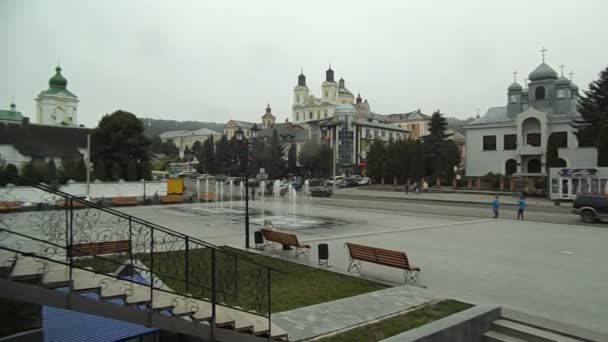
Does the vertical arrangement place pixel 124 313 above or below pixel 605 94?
below

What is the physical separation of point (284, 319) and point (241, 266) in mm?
4079

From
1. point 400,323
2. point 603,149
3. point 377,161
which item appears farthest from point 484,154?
point 400,323

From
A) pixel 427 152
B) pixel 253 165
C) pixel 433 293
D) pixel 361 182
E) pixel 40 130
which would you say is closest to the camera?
pixel 433 293

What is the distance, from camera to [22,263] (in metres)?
5.27

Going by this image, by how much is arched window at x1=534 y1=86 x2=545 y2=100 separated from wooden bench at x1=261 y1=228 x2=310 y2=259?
50203mm

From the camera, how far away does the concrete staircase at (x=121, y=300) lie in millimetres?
4832

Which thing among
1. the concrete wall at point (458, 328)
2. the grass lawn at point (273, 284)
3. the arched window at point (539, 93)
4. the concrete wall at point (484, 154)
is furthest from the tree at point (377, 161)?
the concrete wall at point (458, 328)

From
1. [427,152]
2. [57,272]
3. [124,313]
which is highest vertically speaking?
[427,152]

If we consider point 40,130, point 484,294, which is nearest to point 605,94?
point 484,294

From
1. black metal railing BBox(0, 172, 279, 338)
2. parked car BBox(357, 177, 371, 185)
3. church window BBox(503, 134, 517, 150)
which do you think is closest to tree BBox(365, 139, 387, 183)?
parked car BBox(357, 177, 371, 185)

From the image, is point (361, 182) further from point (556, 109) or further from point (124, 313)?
point (124, 313)

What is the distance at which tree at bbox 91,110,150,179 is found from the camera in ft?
140

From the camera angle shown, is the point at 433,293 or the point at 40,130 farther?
the point at 40,130

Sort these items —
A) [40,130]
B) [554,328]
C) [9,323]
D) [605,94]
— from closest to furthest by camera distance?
[9,323], [554,328], [605,94], [40,130]
